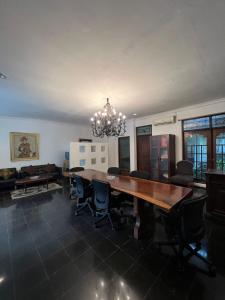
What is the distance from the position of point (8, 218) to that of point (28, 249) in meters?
1.34

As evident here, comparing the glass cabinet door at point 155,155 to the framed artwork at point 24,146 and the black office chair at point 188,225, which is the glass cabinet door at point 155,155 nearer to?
the black office chair at point 188,225

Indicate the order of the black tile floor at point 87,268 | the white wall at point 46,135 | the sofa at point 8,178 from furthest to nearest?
the white wall at point 46,135 → the sofa at point 8,178 → the black tile floor at point 87,268

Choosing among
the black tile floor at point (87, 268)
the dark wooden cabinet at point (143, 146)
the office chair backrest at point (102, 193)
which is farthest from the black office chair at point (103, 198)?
the dark wooden cabinet at point (143, 146)

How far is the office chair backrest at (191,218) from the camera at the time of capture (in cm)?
146

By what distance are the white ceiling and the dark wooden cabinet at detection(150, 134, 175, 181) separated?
6.17 feet

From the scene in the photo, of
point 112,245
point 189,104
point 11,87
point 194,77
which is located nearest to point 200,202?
point 112,245

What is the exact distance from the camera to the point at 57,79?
244cm

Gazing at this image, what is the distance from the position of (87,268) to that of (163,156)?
393 centimetres

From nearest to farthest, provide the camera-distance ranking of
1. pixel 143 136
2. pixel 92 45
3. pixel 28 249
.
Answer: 1. pixel 92 45
2. pixel 28 249
3. pixel 143 136

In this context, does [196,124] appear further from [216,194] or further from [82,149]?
[82,149]

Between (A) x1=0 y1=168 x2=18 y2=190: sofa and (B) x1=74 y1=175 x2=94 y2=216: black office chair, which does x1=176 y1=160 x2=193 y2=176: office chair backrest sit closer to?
(B) x1=74 y1=175 x2=94 y2=216: black office chair

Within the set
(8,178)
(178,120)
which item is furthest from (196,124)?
(8,178)

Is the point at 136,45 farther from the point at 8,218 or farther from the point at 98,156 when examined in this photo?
the point at 98,156

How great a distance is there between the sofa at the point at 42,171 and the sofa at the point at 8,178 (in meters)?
0.23
